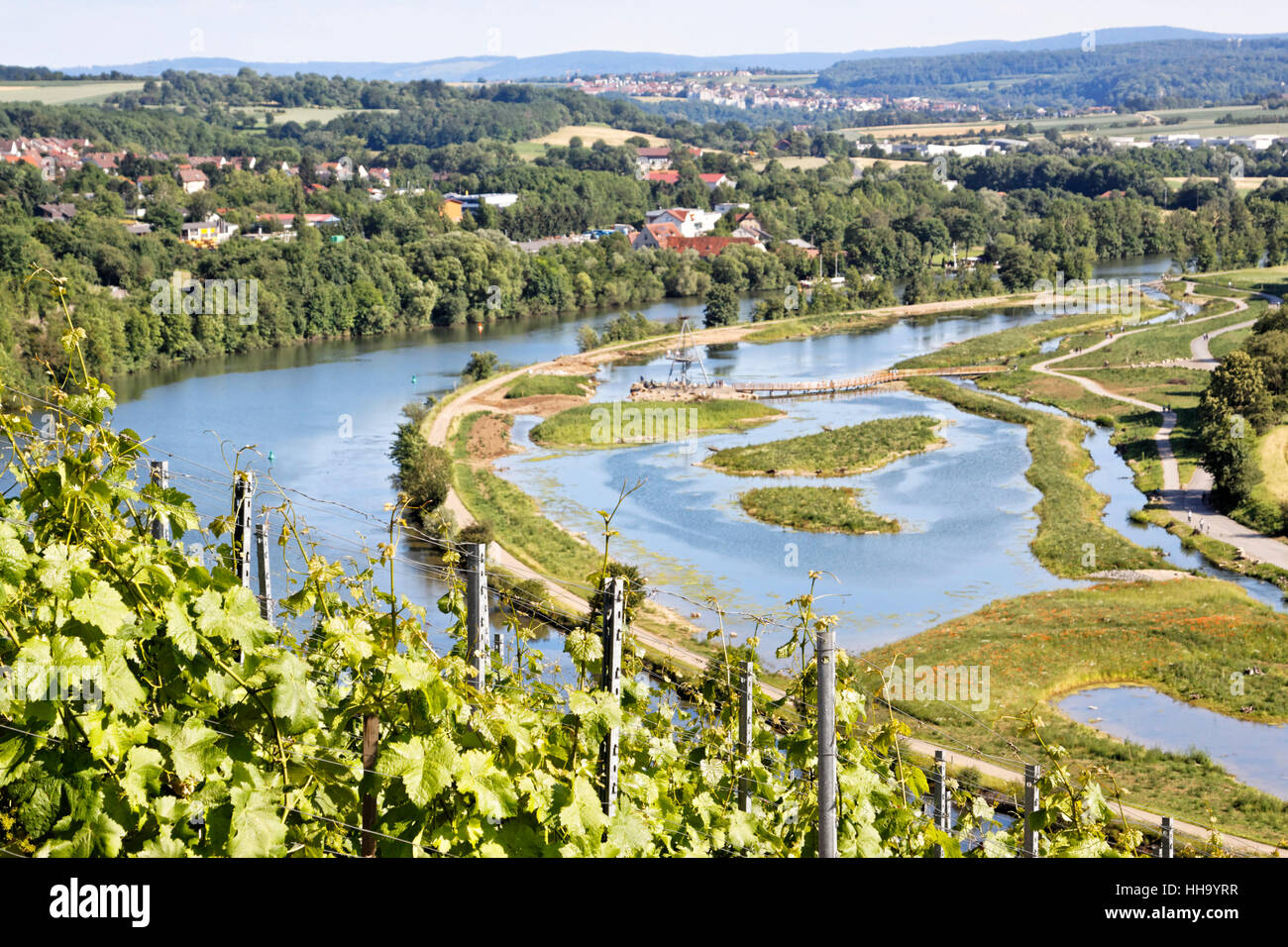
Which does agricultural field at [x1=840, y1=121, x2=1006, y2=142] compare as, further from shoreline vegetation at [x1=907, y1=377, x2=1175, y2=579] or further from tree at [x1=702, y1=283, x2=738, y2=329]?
shoreline vegetation at [x1=907, y1=377, x2=1175, y2=579]

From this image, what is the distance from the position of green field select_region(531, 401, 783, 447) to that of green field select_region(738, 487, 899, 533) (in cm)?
757

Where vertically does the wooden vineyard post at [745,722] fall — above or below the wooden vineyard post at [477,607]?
below

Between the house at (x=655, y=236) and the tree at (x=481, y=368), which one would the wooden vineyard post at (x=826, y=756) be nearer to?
the tree at (x=481, y=368)

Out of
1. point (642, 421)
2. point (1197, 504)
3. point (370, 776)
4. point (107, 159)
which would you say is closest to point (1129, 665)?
point (1197, 504)

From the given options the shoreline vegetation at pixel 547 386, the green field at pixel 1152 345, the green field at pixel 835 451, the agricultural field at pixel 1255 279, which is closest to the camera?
the green field at pixel 835 451

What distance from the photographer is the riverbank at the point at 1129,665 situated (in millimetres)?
13578

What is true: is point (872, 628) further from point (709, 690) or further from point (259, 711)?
point (259, 711)

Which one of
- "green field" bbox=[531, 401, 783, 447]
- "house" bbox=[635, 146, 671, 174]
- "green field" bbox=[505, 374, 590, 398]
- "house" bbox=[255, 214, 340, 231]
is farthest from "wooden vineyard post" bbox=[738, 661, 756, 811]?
"house" bbox=[635, 146, 671, 174]

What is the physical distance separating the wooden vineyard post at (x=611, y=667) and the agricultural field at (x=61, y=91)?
133411 millimetres

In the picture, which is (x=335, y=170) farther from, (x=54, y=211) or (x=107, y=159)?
(x=54, y=211)

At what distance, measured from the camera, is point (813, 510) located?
26.3 metres

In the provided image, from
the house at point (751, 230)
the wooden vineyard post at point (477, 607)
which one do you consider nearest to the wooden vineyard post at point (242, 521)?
the wooden vineyard post at point (477, 607)

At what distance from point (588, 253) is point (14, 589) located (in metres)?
62.1

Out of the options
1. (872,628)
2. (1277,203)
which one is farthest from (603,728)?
(1277,203)
